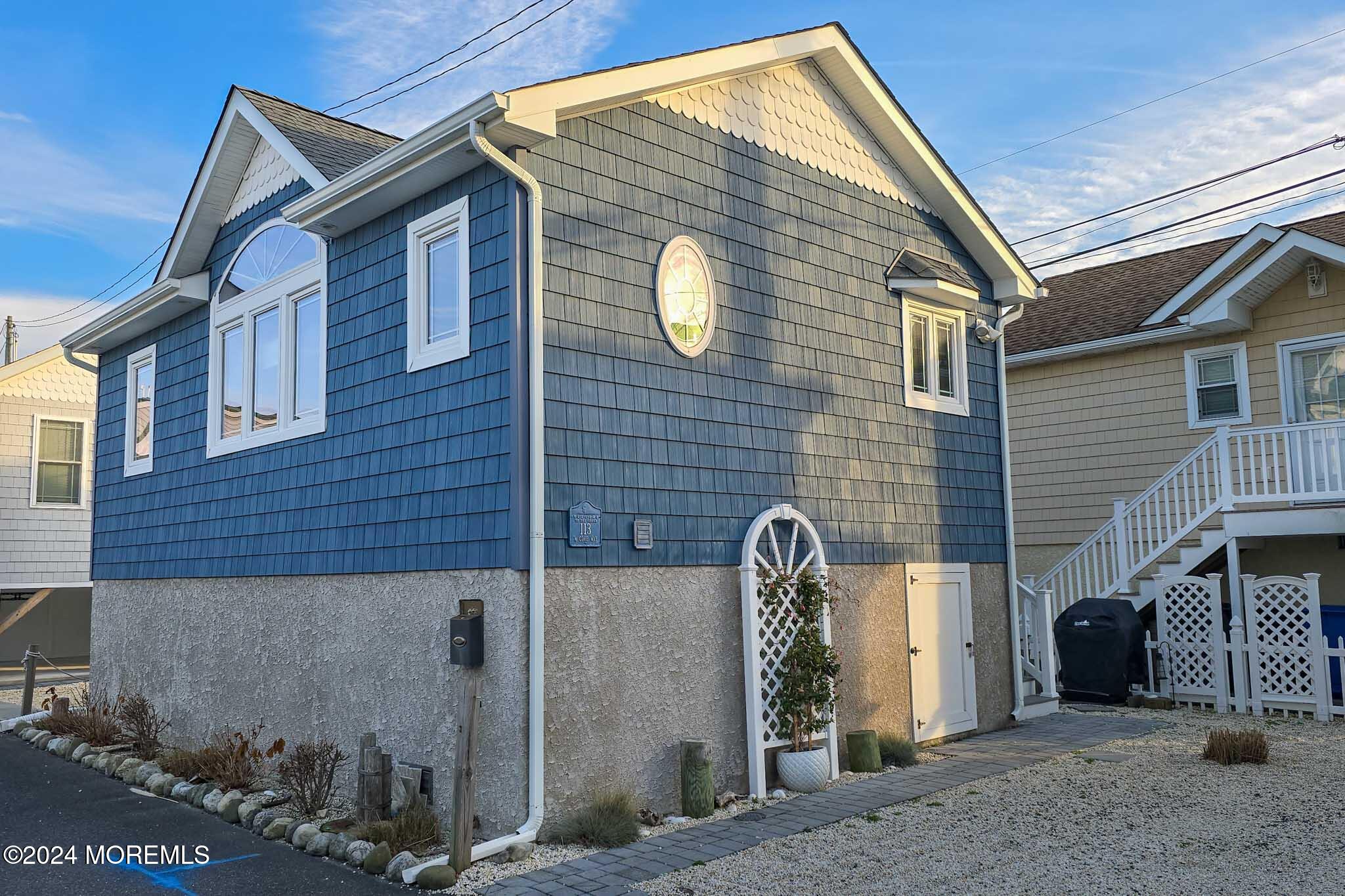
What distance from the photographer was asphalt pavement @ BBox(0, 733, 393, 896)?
6.16 m

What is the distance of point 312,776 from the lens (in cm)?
749

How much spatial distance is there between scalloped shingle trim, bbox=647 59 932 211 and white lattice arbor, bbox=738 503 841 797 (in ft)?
11.1

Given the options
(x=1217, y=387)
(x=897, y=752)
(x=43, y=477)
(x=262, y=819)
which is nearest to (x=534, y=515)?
(x=262, y=819)

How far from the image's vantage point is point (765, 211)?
9039 millimetres

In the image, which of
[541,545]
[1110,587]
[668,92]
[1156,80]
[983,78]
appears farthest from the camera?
[1156,80]

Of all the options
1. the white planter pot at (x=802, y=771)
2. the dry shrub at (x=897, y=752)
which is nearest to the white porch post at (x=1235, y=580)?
the dry shrub at (x=897, y=752)

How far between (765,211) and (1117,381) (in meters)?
9.00

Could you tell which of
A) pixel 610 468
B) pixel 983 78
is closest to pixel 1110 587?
pixel 983 78

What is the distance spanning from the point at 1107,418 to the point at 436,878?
13.1 metres

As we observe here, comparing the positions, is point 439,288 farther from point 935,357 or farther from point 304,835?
point 935,357

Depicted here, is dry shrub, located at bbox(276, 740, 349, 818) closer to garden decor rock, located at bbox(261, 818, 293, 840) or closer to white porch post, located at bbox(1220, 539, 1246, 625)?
garden decor rock, located at bbox(261, 818, 293, 840)

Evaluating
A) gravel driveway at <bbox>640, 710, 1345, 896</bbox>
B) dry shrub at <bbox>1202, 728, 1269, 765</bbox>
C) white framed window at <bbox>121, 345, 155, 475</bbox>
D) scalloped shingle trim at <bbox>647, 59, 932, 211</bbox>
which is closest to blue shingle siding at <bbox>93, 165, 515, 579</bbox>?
white framed window at <bbox>121, 345, 155, 475</bbox>

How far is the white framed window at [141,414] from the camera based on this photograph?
11930 millimetres

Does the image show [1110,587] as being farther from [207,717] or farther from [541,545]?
[207,717]
